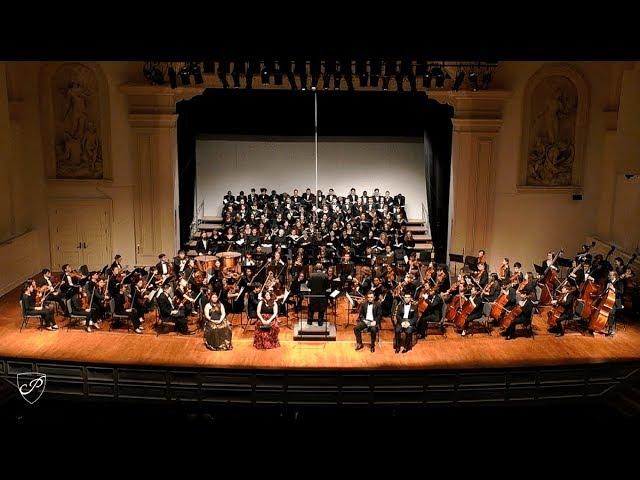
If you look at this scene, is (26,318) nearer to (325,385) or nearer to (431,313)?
(325,385)

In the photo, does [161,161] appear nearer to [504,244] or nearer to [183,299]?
[183,299]

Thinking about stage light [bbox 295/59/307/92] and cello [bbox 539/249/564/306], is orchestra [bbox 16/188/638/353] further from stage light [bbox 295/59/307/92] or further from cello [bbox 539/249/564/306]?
stage light [bbox 295/59/307/92]

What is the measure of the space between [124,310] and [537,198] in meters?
8.87

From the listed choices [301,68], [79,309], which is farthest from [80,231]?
[301,68]

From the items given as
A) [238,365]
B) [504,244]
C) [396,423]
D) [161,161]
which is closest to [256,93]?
[161,161]

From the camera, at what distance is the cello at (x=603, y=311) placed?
10.5 m

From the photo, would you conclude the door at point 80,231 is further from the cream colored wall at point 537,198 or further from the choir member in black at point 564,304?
the choir member in black at point 564,304

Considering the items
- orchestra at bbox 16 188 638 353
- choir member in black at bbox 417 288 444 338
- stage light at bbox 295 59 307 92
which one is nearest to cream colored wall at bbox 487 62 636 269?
orchestra at bbox 16 188 638 353

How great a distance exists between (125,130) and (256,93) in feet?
10.6

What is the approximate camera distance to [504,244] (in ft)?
48.4

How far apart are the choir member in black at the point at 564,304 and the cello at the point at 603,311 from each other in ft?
1.30

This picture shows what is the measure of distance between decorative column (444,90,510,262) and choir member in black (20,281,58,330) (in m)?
8.20

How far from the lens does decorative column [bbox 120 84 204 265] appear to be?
46.3ft

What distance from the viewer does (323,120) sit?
53.8ft
